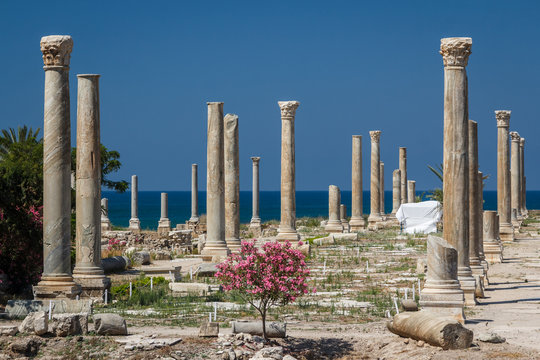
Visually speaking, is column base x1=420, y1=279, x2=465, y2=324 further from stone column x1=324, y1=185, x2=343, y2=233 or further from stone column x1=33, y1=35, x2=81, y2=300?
stone column x1=324, y1=185, x2=343, y2=233

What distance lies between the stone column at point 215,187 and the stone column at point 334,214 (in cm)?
1446

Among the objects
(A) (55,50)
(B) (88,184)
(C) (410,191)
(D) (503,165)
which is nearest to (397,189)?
(C) (410,191)

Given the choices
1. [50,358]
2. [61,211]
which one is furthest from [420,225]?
[50,358]

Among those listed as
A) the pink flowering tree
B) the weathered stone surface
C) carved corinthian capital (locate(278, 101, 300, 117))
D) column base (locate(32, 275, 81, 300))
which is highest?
carved corinthian capital (locate(278, 101, 300, 117))

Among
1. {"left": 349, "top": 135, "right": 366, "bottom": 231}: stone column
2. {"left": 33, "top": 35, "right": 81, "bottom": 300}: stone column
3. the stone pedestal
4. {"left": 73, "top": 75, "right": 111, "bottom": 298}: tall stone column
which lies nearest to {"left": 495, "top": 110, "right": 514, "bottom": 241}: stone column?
{"left": 349, "top": 135, "right": 366, "bottom": 231}: stone column

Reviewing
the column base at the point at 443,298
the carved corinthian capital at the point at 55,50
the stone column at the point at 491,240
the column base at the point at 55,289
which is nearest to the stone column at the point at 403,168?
the stone column at the point at 491,240

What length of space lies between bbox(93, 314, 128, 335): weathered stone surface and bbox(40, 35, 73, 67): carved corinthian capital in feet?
21.2

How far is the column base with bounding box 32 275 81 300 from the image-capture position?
1892cm

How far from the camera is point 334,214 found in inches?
1752

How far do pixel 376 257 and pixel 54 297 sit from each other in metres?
14.6

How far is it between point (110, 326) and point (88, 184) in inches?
222

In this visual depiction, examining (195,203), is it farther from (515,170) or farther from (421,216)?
(515,170)

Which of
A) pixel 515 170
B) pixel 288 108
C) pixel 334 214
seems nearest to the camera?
pixel 288 108

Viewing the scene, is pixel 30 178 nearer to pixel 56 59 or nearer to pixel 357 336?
pixel 56 59
